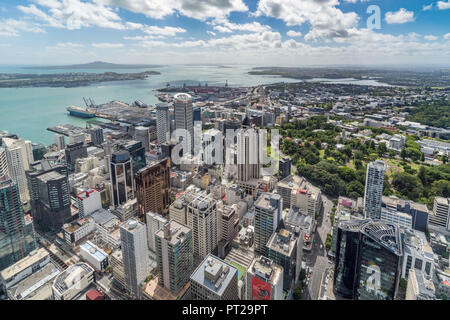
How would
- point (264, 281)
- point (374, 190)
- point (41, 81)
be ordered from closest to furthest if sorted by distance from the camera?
point (264, 281) < point (374, 190) < point (41, 81)

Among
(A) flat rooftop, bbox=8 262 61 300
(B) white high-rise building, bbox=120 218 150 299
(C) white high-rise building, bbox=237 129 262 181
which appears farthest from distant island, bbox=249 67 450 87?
(A) flat rooftop, bbox=8 262 61 300

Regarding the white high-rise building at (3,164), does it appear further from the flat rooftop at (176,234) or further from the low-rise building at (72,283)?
the flat rooftop at (176,234)

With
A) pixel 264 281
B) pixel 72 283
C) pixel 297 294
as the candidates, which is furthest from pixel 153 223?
pixel 297 294

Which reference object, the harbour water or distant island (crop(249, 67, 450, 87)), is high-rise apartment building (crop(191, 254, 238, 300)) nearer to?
the harbour water

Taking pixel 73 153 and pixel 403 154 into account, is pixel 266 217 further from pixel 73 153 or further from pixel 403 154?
pixel 403 154

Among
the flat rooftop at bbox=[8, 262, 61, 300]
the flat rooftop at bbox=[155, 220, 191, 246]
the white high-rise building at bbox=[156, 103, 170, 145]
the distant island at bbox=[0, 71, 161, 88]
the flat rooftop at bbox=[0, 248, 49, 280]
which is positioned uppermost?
the distant island at bbox=[0, 71, 161, 88]
